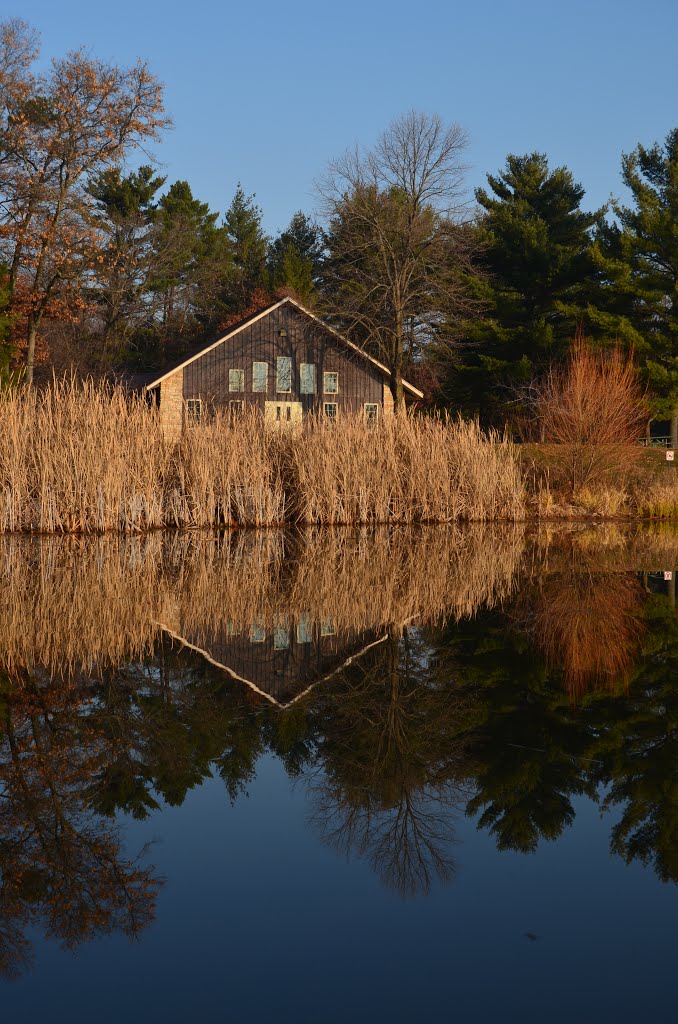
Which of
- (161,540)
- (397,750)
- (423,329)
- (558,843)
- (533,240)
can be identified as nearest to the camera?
(558,843)

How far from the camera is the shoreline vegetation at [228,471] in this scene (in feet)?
50.6

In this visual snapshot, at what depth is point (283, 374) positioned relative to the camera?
124 ft

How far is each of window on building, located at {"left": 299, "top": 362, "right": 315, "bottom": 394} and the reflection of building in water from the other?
98.6ft

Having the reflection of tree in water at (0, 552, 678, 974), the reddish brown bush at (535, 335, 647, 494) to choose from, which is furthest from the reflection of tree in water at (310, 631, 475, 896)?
the reddish brown bush at (535, 335, 647, 494)

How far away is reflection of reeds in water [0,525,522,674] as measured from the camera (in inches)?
303

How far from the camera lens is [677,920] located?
10.6 ft

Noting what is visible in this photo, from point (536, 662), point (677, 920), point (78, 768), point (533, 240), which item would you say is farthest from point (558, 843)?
point (533, 240)

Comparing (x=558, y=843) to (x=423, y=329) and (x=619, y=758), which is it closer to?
(x=619, y=758)

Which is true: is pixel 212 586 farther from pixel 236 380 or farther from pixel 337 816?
pixel 236 380

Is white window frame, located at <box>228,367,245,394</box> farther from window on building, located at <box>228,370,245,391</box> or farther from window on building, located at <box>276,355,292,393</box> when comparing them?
window on building, located at <box>276,355,292,393</box>

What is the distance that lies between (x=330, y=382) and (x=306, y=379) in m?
0.95

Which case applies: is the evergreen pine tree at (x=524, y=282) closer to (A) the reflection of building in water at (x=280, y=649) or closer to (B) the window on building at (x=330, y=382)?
(B) the window on building at (x=330, y=382)

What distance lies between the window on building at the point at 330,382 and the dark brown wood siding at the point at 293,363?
0.13 m

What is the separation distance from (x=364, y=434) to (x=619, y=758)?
1368 cm
